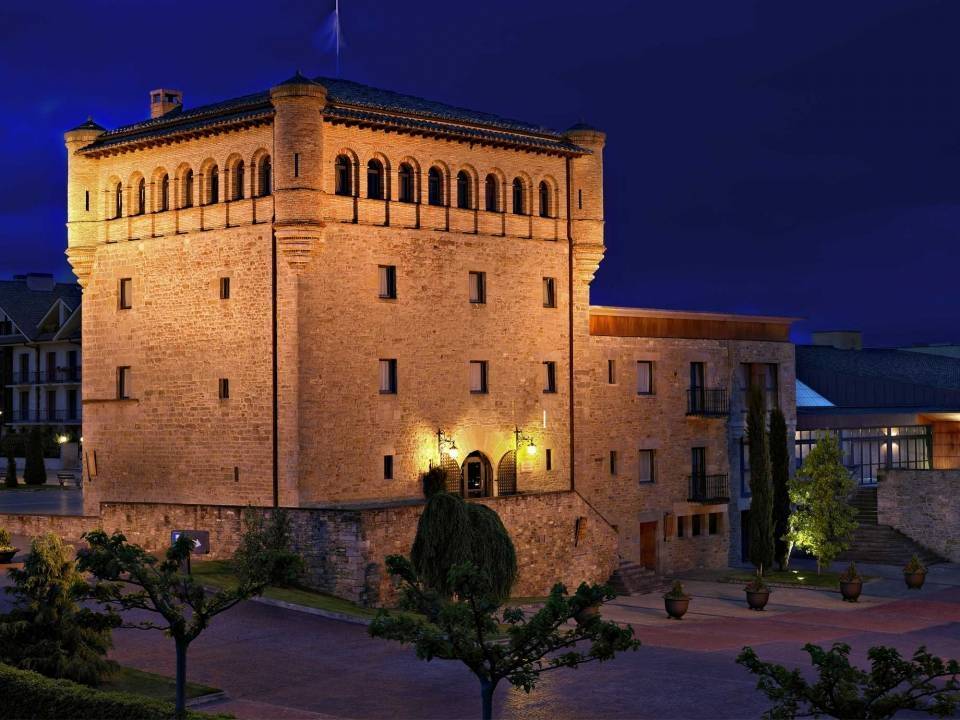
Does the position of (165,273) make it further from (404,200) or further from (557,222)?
(557,222)

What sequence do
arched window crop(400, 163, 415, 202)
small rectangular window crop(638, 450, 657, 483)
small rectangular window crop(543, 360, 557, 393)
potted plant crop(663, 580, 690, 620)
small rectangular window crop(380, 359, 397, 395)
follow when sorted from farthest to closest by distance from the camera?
small rectangular window crop(638, 450, 657, 483), small rectangular window crop(543, 360, 557, 393), arched window crop(400, 163, 415, 202), small rectangular window crop(380, 359, 397, 395), potted plant crop(663, 580, 690, 620)

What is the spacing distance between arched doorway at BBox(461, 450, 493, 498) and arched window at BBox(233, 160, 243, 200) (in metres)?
10.6

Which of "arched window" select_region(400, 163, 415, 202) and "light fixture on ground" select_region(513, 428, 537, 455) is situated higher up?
"arched window" select_region(400, 163, 415, 202)

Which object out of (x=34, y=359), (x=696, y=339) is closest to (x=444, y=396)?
(x=696, y=339)

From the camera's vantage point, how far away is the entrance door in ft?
160

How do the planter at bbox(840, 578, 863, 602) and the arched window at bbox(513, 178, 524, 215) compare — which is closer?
the planter at bbox(840, 578, 863, 602)

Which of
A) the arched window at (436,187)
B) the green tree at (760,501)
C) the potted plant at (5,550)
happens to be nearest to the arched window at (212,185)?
the arched window at (436,187)

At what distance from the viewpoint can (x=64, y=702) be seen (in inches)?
833

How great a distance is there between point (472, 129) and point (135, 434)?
14.1 meters

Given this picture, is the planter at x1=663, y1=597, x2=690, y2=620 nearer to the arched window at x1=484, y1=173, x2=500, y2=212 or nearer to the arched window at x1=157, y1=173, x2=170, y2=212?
the arched window at x1=484, y1=173, x2=500, y2=212

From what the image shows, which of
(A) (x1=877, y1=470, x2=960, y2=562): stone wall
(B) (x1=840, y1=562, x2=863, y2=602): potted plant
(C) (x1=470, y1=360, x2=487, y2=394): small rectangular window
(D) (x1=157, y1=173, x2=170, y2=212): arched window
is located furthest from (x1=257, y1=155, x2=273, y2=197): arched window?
(A) (x1=877, y1=470, x2=960, y2=562): stone wall

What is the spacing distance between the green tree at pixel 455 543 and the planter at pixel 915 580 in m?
16.0

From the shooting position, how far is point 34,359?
7581 centimetres

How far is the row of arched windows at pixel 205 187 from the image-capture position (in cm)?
4012
